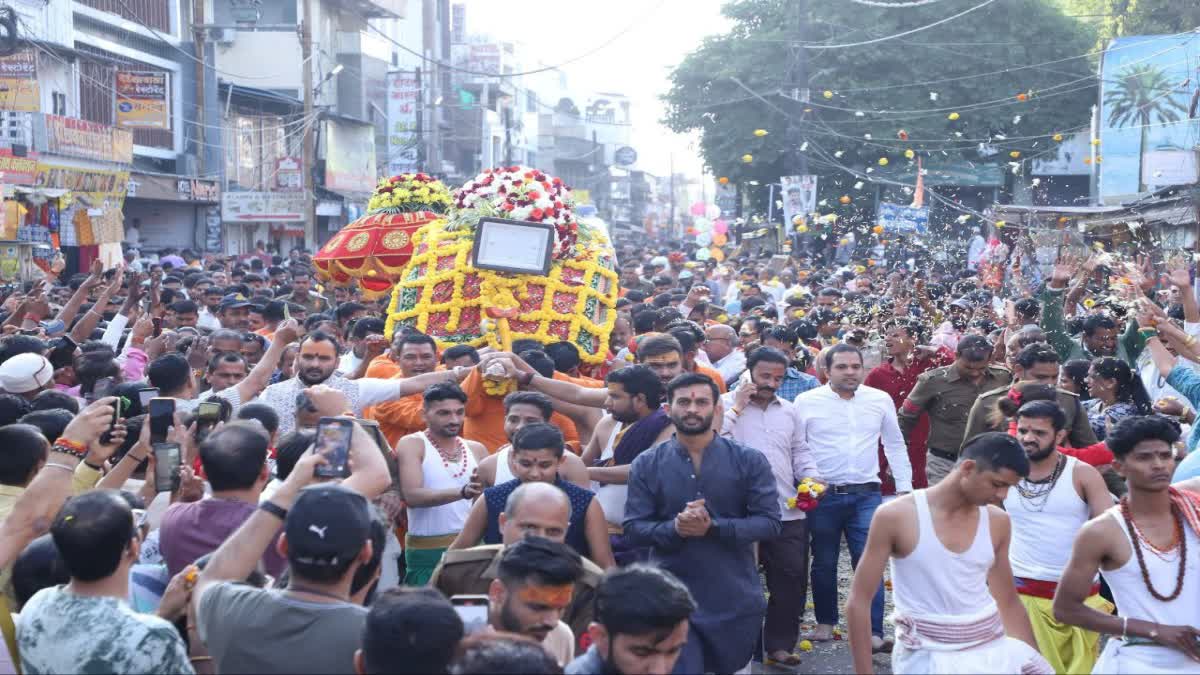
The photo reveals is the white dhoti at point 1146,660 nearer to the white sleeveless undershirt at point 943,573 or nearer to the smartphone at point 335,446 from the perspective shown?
the white sleeveless undershirt at point 943,573

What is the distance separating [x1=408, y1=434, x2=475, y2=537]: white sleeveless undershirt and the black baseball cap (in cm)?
271

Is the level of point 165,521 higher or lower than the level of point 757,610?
higher

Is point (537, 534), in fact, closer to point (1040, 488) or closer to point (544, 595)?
point (544, 595)

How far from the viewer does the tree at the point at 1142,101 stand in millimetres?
28266

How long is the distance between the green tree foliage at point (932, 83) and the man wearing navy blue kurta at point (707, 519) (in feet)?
109

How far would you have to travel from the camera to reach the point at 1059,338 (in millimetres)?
10469

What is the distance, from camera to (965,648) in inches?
185

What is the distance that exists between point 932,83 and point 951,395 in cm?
3234

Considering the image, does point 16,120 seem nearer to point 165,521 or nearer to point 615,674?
point 165,521

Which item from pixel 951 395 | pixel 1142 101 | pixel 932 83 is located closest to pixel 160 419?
pixel 951 395

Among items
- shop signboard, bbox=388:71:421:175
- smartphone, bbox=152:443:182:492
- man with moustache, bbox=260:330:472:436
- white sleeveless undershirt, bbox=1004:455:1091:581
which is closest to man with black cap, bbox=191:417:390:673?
smartphone, bbox=152:443:182:492

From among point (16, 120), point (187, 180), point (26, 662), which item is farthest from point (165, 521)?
point (187, 180)

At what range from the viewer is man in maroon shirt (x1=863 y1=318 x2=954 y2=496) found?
9.05 m

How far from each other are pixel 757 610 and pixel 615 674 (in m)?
2.15
